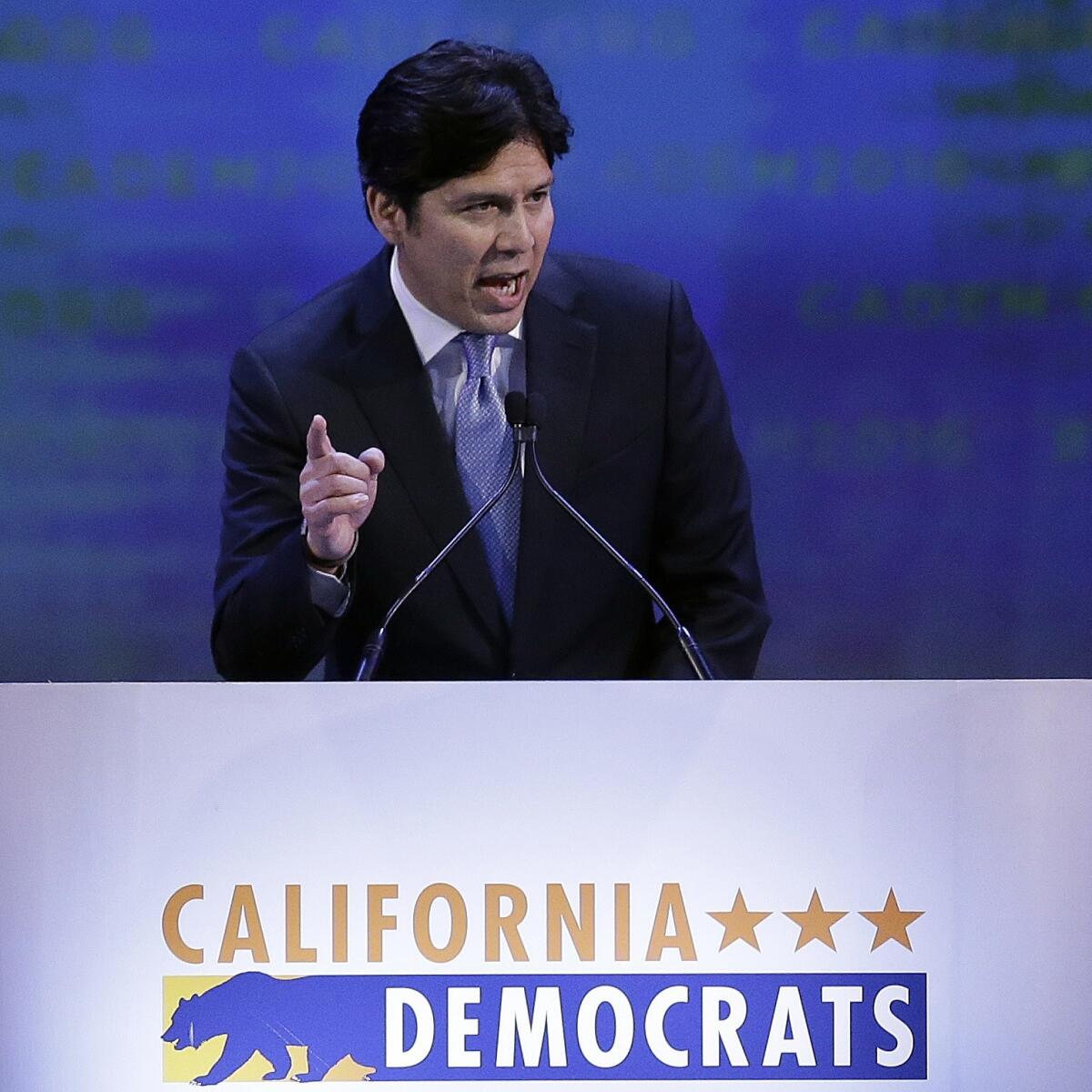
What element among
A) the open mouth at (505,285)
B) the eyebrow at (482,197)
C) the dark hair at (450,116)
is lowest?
the open mouth at (505,285)

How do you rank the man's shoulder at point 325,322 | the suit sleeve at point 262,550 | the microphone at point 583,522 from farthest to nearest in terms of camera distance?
the man's shoulder at point 325,322, the suit sleeve at point 262,550, the microphone at point 583,522

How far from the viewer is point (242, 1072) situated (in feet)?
5.07

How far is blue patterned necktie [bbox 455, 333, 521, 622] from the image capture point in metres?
2.59

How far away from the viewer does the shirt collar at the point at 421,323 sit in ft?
8.48

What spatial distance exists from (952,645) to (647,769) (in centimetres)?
125

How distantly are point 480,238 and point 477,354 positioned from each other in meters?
0.21

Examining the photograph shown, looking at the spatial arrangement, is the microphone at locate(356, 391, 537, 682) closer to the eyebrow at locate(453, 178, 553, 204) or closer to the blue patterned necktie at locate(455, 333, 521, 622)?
the blue patterned necktie at locate(455, 333, 521, 622)

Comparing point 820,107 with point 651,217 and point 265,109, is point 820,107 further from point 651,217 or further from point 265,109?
point 265,109

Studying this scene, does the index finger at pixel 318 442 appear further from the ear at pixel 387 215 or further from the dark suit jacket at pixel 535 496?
the ear at pixel 387 215

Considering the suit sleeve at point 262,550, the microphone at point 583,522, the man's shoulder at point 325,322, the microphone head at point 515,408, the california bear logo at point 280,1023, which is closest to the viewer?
the california bear logo at point 280,1023

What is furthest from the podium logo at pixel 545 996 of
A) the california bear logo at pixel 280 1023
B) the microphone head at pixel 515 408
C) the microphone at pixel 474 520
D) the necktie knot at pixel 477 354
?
the necktie knot at pixel 477 354

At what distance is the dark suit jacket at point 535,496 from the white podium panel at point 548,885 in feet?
2.95

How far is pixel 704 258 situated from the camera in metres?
2.62

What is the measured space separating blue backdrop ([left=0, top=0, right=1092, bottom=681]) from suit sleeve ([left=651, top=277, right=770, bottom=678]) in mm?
40
